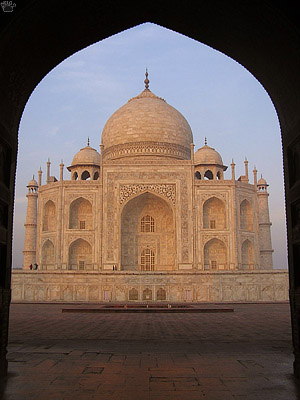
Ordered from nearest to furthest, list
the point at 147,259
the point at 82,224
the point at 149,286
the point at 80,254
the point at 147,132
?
the point at 149,286 → the point at 80,254 → the point at 147,259 → the point at 82,224 → the point at 147,132

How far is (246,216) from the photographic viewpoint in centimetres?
2741

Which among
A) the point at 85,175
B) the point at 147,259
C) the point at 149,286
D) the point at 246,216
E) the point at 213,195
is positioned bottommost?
the point at 149,286

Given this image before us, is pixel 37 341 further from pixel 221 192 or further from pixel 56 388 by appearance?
pixel 221 192

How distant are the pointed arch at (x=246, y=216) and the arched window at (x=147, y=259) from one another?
5819mm

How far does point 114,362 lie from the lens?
502cm

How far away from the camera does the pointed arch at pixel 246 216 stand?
27219 millimetres

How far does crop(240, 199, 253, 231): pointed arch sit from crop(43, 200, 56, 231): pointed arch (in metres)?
11.5

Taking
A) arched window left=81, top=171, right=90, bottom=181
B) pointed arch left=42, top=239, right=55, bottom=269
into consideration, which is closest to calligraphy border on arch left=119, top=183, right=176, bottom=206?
pointed arch left=42, top=239, right=55, bottom=269

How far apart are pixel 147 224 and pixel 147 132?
6260 millimetres

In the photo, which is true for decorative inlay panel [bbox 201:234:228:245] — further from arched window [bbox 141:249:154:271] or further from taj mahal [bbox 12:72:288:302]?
arched window [bbox 141:249:154:271]

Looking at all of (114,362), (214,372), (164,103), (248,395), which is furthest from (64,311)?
(164,103)

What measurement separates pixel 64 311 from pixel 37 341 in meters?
6.89

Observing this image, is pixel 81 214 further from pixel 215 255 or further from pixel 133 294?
pixel 133 294

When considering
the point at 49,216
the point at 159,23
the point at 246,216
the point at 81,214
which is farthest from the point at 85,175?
the point at 159,23
